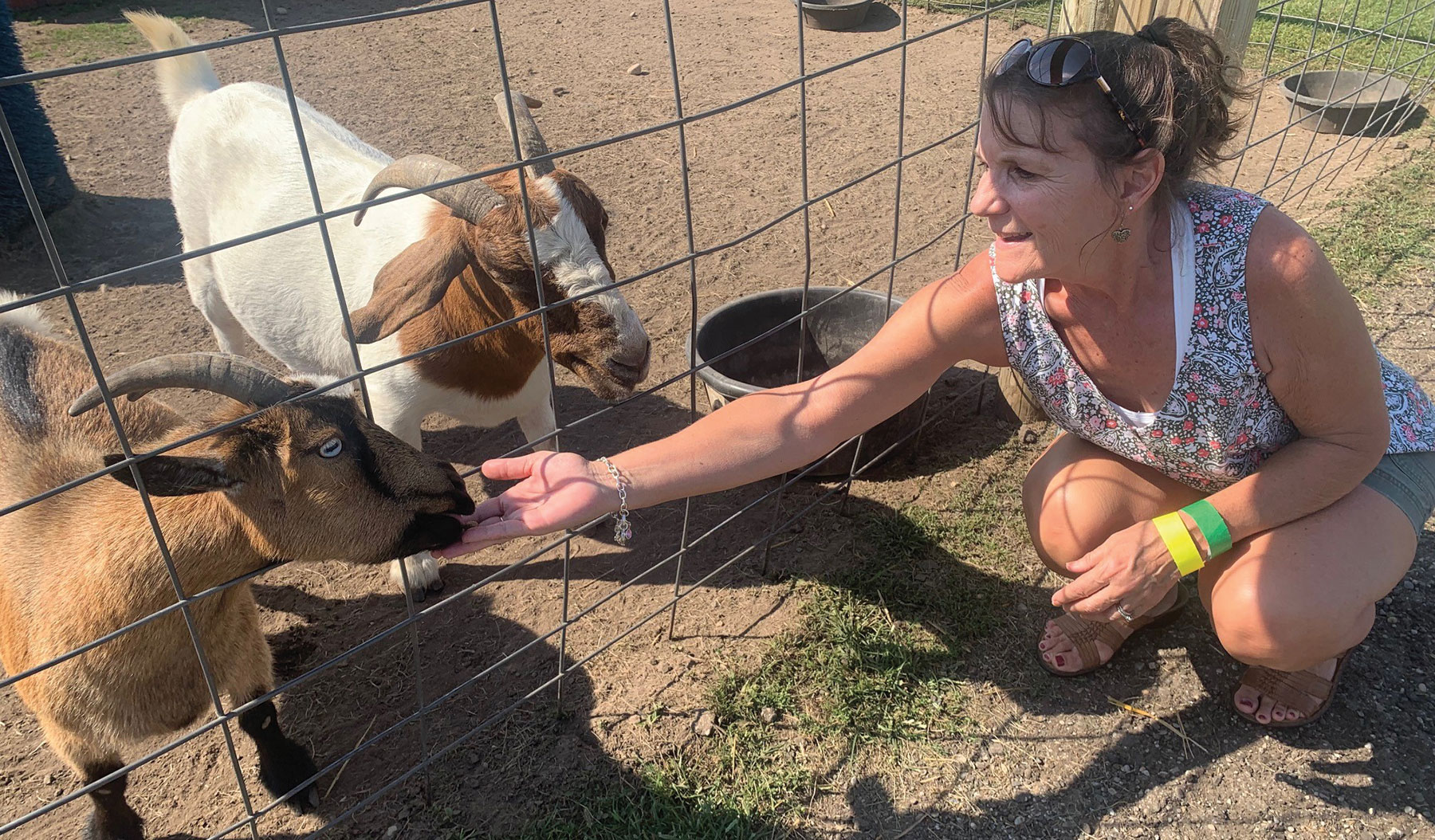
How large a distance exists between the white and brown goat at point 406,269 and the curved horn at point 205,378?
69 cm

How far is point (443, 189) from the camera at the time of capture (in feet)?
9.37

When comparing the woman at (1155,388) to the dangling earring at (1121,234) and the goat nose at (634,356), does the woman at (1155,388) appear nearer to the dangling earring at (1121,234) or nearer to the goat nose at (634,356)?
the dangling earring at (1121,234)

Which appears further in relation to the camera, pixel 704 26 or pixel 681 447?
pixel 704 26

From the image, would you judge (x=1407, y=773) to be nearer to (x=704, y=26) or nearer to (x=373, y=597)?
(x=373, y=597)

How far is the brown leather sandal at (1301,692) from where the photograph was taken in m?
2.56

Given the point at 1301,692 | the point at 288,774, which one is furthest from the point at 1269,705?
the point at 288,774

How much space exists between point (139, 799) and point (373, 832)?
722 millimetres

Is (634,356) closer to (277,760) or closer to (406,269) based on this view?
(406,269)

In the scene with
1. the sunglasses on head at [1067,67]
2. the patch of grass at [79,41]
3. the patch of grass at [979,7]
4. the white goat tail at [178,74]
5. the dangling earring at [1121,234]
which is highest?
the sunglasses on head at [1067,67]

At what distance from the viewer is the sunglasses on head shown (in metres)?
1.83

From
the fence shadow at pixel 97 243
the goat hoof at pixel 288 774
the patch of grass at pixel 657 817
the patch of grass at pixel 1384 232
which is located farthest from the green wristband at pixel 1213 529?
the fence shadow at pixel 97 243

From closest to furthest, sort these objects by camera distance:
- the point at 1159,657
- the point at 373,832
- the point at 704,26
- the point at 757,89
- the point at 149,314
→ the point at 373,832, the point at 1159,657, the point at 149,314, the point at 757,89, the point at 704,26

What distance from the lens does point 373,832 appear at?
2422 mm

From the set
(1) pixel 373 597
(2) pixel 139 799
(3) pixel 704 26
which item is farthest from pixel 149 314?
(3) pixel 704 26
